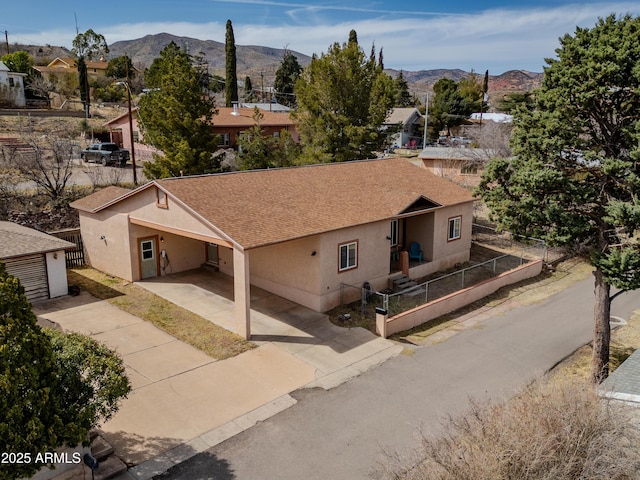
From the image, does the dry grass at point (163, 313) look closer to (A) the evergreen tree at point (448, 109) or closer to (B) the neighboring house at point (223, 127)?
(B) the neighboring house at point (223, 127)

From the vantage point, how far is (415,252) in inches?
961

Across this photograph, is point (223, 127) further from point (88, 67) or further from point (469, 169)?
point (88, 67)

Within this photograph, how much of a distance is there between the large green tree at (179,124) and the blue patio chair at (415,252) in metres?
12.2

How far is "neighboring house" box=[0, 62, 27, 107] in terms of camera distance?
59.0 meters

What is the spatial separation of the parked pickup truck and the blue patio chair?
29.4 metres

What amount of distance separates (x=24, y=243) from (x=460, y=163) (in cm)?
3258

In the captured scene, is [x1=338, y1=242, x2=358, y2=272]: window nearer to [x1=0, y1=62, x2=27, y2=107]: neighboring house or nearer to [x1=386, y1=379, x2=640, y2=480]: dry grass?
[x1=386, y1=379, x2=640, y2=480]: dry grass

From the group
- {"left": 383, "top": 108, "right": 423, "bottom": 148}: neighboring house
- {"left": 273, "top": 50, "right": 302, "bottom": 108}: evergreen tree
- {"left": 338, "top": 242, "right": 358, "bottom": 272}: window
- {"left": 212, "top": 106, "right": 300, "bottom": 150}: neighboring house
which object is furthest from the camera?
{"left": 273, "top": 50, "right": 302, "bottom": 108}: evergreen tree

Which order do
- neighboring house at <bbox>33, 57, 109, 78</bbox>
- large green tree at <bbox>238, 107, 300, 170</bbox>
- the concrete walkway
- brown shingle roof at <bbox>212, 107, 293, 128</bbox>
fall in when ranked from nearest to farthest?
1. the concrete walkway
2. large green tree at <bbox>238, 107, 300, 170</bbox>
3. brown shingle roof at <bbox>212, 107, 293, 128</bbox>
4. neighboring house at <bbox>33, 57, 109, 78</bbox>

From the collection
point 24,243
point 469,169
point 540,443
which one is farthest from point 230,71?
point 540,443

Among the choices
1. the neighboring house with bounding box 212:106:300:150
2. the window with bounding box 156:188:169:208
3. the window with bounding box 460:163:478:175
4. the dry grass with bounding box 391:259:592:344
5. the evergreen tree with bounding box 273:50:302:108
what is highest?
the evergreen tree with bounding box 273:50:302:108

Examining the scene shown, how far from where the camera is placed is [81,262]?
24750 millimetres

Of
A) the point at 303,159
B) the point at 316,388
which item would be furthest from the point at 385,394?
the point at 303,159

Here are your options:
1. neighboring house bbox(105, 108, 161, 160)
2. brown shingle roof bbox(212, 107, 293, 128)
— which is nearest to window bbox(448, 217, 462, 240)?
brown shingle roof bbox(212, 107, 293, 128)
